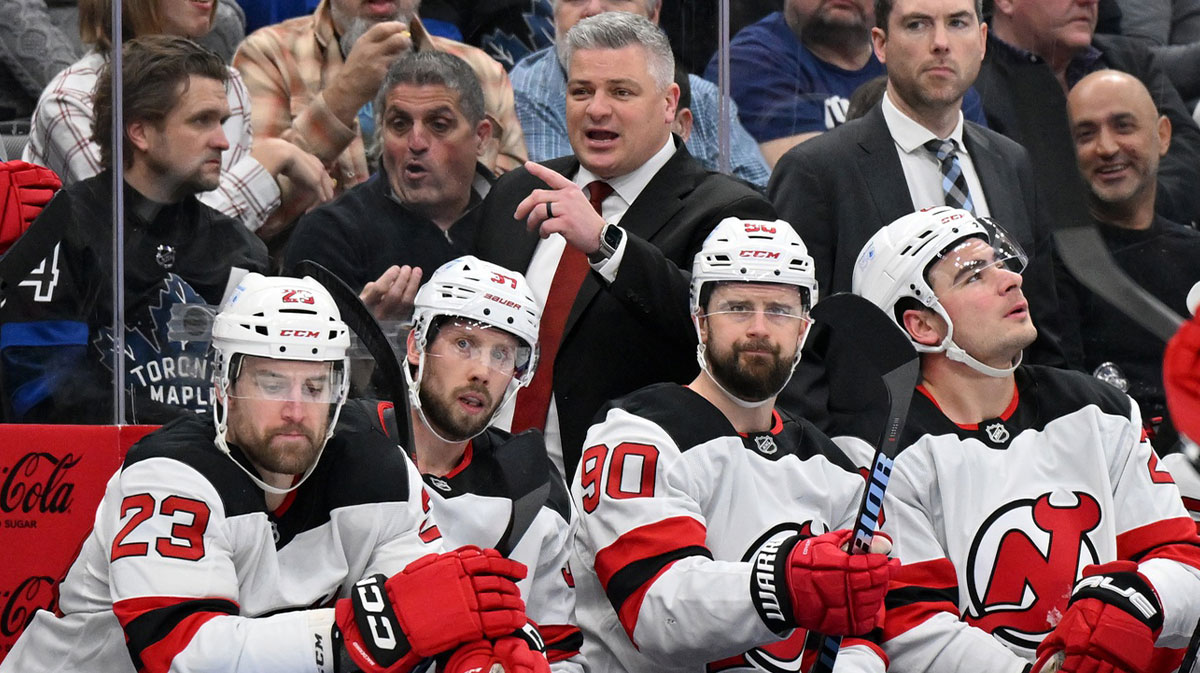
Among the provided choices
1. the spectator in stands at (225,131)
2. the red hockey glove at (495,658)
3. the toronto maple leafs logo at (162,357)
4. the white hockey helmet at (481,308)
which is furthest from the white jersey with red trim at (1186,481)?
the toronto maple leafs logo at (162,357)

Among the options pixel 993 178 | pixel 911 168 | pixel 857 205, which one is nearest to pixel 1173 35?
pixel 993 178

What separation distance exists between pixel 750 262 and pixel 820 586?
28.1 inches

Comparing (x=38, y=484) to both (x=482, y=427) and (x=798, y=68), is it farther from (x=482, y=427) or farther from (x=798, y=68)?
(x=798, y=68)

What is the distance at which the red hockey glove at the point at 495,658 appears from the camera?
2.76m

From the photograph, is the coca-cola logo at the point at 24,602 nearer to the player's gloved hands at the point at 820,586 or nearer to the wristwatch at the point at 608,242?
the wristwatch at the point at 608,242

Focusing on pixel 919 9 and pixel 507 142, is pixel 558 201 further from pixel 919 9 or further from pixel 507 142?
pixel 919 9

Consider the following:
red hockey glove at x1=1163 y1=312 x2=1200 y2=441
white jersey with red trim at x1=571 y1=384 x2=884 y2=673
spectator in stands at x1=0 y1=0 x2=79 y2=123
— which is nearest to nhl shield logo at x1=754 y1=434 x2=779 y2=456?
white jersey with red trim at x1=571 y1=384 x2=884 y2=673

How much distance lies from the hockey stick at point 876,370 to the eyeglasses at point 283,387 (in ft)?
3.22

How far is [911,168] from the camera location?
3.88 metres

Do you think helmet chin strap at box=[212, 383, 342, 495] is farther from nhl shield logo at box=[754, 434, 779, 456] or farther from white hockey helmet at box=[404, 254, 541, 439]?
nhl shield logo at box=[754, 434, 779, 456]

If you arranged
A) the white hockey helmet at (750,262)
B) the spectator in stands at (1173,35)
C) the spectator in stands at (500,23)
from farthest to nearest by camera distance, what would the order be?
1. the spectator in stands at (1173,35)
2. the spectator in stands at (500,23)
3. the white hockey helmet at (750,262)

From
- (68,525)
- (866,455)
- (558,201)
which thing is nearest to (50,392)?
(68,525)

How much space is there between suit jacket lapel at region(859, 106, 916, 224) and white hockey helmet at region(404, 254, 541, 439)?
839mm

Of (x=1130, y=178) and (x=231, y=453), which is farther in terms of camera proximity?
(x=1130, y=178)
